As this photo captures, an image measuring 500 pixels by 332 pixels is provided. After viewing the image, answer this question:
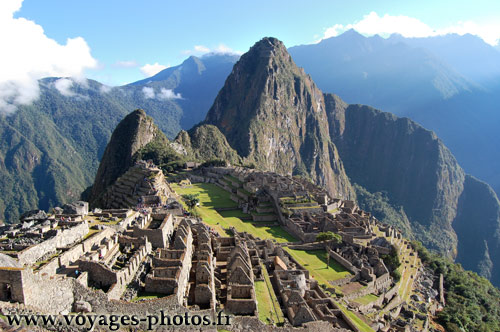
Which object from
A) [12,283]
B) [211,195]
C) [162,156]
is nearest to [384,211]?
[162,156]

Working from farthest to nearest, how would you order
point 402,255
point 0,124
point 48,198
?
point 0,124, point 48,198, point 402,255

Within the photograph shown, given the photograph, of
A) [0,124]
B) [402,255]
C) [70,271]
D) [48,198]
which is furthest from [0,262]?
[0,124]

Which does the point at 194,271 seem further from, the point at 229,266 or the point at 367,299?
the point at 367,299

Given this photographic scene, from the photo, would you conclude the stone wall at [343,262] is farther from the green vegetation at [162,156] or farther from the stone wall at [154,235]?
the green vegetation at [162,156]

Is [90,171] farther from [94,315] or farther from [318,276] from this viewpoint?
[94,315]

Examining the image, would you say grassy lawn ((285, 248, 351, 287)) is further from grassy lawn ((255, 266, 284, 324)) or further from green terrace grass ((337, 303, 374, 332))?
grassy lawn ((255, 266, 284, 324))

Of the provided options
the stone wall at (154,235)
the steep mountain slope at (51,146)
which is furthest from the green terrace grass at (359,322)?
the steep mountain slope at (51,146)
